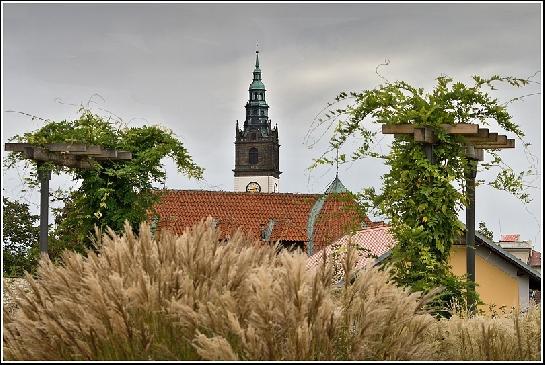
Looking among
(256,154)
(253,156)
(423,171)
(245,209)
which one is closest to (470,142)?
(423,171)

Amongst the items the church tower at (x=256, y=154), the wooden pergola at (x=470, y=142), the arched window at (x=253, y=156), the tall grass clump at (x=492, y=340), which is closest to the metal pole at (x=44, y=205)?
the wooden pergola at (x=470, y=142)

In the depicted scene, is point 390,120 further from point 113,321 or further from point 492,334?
point 113,321

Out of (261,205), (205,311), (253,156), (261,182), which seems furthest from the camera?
(253,156)

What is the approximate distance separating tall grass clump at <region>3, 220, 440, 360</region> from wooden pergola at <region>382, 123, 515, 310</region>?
5267 mm

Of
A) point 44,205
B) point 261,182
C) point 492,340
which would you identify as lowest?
point 492,340

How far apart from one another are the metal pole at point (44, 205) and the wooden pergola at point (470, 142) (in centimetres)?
477

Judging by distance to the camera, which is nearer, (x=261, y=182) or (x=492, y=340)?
(x=492, y=340)

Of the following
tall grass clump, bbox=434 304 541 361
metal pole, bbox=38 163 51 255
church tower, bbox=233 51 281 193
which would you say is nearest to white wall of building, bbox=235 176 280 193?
church tower, bbox=233 51 281 193

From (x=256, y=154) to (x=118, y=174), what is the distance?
103 m

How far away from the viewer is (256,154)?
117 metres

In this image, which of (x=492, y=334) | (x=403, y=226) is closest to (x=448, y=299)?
(x=403, y=226)

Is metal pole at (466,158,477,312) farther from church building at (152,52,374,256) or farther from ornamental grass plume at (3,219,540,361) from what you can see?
ornamental grass plume at (3,219,540,361)

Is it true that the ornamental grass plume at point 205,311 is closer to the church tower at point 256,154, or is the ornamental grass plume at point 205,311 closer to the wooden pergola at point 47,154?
the wooden pergola at point 47,154

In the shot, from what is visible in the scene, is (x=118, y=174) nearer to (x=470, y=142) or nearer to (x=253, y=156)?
(x=470, y=142)
